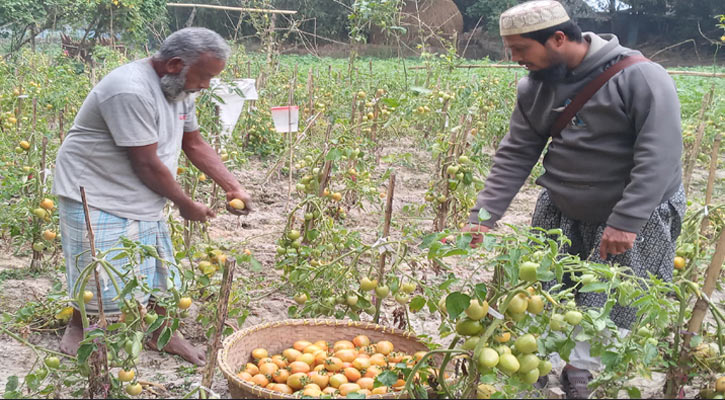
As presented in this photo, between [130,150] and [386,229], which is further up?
[130,150]

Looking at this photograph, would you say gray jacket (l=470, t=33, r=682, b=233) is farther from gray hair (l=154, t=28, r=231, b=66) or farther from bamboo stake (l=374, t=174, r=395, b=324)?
gray hair (l=154, t=28, r=231, b=66)

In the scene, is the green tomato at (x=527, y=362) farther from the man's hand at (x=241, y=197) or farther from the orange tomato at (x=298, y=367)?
the man's hand at (x=241, y=197)

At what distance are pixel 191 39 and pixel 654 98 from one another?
58.8 inches

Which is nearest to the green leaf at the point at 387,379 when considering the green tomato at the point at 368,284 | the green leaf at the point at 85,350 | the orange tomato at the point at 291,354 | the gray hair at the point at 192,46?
the orange tomato at the point at 291,354

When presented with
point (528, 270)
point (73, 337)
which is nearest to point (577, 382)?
point (528, 270)

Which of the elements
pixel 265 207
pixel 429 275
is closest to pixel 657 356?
pixel 429 275

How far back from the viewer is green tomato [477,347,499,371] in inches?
53.4

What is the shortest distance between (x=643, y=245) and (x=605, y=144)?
366 millimetres

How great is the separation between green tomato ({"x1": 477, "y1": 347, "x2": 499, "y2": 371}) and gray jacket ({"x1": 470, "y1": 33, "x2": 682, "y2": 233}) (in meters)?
0.87

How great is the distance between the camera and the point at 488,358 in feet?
4.47

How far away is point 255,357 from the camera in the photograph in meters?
2.19

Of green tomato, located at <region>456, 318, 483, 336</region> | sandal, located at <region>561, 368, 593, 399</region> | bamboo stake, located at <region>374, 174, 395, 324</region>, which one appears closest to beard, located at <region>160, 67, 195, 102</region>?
bamboo stake, located at <region>374, 174, 395, 324</region>

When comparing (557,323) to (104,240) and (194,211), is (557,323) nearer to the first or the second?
(194,211)

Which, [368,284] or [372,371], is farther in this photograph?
[368,284]
